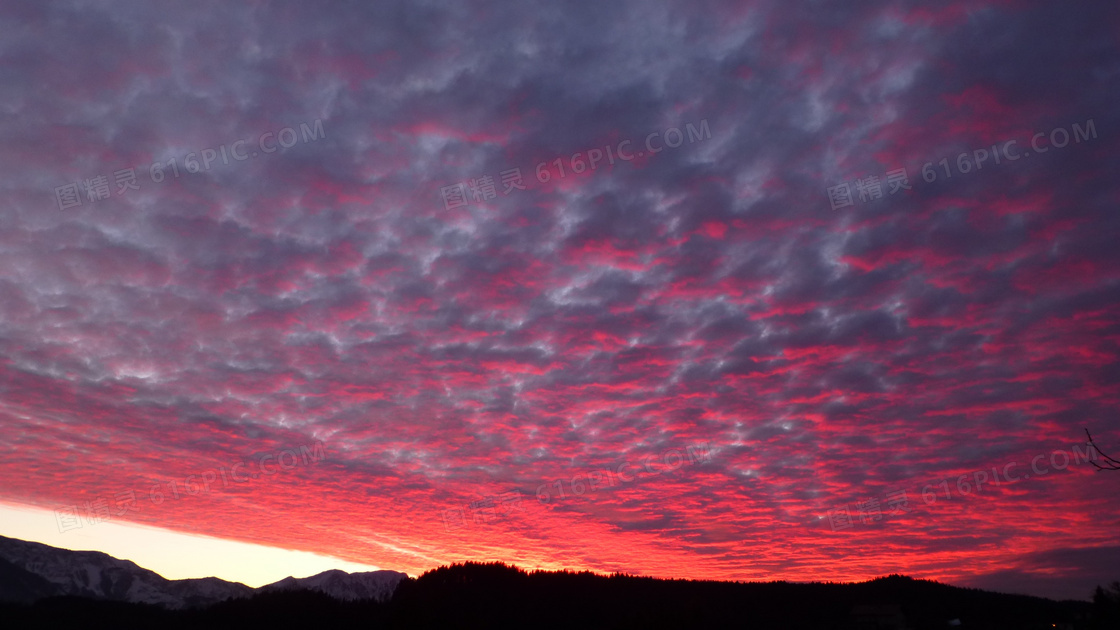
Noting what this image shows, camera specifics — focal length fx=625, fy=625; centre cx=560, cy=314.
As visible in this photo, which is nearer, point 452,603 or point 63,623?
point 452,603

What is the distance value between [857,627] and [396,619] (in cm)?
6739

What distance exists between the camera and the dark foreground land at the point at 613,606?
95.3m

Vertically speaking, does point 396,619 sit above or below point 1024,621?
above

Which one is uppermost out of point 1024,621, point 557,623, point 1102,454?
point 1102,454

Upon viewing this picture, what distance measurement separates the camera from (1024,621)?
102m

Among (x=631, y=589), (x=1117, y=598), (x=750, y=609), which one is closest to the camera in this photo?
(x=1117, y=598)

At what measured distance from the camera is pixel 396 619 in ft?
291

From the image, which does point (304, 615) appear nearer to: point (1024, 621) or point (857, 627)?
point (857, 627)

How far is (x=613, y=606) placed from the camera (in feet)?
364

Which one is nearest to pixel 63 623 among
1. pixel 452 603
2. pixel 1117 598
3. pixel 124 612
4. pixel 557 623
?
pixel 124 612

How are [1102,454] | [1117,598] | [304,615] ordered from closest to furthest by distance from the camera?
[1102,454], [1117,598], [304,615]

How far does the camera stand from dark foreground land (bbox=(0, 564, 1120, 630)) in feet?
313

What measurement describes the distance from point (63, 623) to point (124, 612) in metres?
12.1

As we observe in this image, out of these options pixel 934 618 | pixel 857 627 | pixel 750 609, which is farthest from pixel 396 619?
pixel 934 618
